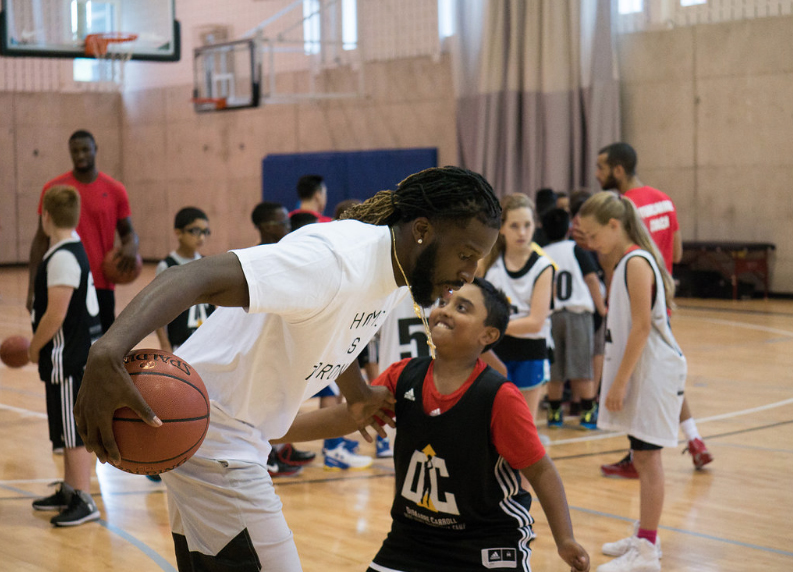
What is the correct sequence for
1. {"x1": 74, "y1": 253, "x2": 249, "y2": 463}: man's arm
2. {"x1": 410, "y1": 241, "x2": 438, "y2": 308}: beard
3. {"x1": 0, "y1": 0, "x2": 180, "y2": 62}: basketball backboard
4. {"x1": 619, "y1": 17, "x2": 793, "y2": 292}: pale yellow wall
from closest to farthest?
{"x1": 74, "y1": 253, "x2": 249, "y2": 463}: man's arm, {"x1": 410, "y1": 241, "x2": 438, "y2": 308}: beard, {"x1": 0, "y1": 0, "x2": 180, "y2": 62}: basketball backboard, {"x1": 619, "y1": 17, "x2": 793, "y2": 292}: pale yellow wall

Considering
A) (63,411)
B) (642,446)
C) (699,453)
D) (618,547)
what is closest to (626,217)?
(642,446)

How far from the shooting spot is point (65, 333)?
4.30 m

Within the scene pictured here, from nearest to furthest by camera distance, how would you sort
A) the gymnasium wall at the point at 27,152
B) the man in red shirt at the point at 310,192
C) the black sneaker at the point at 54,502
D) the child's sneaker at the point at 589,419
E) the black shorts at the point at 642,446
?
1. the black shorts at the point at 642,446
2. the black sneaker at the point at 54,502
3. the child's sneaker at the point at 589,419
4. the man in red shirt at the point at 310,192
5. the gymnasium wall at the point at 27,152

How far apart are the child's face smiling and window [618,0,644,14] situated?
11326mm

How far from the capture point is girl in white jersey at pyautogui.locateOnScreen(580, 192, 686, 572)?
11.8ft

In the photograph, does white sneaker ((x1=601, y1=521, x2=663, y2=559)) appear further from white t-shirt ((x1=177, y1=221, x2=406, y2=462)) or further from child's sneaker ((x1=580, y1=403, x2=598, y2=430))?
child's sneaker ((x1=580, y1=403, x2=598, y2=430))

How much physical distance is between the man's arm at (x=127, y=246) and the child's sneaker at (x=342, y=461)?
1.85 meters

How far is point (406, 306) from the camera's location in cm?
448

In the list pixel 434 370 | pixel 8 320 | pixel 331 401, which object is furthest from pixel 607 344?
pixel 8 320

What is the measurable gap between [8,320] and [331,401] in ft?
23.7

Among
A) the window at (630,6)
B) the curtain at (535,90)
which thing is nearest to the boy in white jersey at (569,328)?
the curtain at (535,90)

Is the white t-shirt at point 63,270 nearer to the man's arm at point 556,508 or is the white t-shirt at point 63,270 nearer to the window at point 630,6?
the man's arm at point 556,508

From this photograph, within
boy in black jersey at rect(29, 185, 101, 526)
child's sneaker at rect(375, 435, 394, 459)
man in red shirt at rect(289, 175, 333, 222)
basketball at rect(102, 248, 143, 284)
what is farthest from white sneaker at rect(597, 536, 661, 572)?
man in red shirt at rect(289, 175, 333, 222)

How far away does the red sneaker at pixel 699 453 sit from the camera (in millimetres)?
4984
